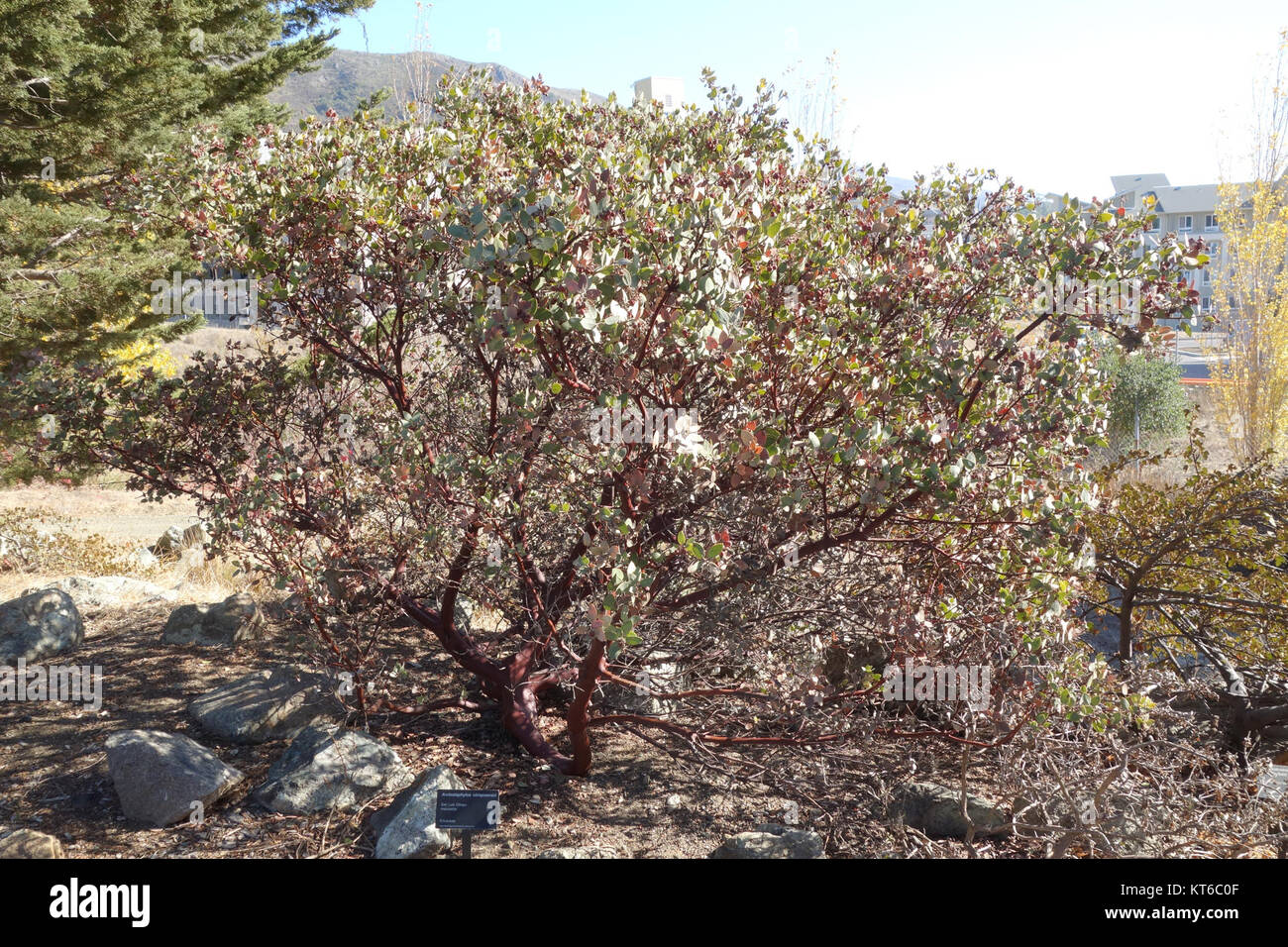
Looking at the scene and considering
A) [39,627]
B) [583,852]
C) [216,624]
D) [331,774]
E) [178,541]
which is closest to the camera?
[583,852]

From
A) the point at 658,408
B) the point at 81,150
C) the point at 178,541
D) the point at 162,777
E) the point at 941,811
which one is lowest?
the point at 941,811

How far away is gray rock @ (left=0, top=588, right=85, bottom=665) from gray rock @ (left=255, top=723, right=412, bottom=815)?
7.74 ft

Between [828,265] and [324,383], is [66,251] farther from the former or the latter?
[828,265]

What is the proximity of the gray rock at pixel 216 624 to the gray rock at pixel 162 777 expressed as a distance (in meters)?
1.65

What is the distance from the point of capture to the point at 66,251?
8.24 meters

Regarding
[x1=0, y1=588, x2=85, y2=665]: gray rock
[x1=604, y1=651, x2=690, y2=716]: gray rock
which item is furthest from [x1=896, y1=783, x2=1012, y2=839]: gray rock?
[x1=0, y1=588, x2=85, y2=665]: gray rock

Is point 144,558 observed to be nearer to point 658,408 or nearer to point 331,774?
point 331,774

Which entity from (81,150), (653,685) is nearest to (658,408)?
(653,685)

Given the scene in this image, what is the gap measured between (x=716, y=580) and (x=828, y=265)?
4.27 ft

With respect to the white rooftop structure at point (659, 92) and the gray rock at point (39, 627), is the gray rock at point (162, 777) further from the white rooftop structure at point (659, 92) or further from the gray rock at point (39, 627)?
the white rooftop structure at point (659, 92)

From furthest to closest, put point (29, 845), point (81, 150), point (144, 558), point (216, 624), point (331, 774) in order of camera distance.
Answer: point (144, 558)
point (81, 150)
point (216, 624)
point (331, 774)
point (29, 845)

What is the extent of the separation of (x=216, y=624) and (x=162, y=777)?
2011 mm

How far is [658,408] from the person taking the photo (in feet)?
10.6
